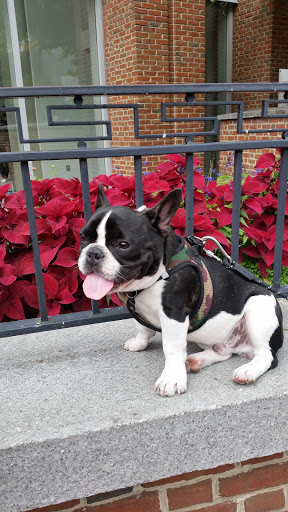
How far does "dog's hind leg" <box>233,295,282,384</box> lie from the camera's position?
167 cm

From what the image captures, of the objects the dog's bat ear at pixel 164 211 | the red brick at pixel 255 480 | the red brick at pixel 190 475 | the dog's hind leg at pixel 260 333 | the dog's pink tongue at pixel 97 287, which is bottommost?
the red brick at pixel 255 480

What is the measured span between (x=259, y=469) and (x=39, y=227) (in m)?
1.66

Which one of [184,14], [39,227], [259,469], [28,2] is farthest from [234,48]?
[259,469]

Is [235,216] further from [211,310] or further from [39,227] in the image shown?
[39,227]

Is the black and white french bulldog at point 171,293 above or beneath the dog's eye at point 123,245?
beneath

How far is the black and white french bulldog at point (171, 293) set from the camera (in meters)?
1.42

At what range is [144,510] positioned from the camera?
1650mm

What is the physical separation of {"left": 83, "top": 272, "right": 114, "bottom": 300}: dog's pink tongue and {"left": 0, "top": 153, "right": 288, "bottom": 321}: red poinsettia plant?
729 millimetres

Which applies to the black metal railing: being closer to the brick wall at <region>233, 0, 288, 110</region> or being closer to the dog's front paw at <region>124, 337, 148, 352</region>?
the dog's front paw at <region>124, 337, 148, 352</region>

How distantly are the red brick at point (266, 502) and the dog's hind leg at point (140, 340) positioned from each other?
2.54ft

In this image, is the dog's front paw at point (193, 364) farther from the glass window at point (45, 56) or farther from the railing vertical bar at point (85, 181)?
the glass window at point (45, 56)

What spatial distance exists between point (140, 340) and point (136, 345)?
29 mm

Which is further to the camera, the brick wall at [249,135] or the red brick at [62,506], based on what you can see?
the brick wall at [249,135]

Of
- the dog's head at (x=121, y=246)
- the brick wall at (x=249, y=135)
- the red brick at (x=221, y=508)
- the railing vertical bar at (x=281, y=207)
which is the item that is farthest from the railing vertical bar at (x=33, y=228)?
the brick wall at (x=249, y=135)
